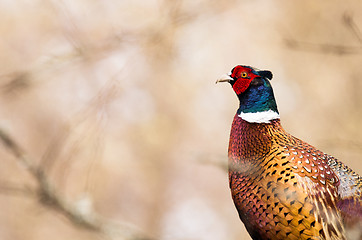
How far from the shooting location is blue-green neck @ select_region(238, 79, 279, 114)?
3.20m

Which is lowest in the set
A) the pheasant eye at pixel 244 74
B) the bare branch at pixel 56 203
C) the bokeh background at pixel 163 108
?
the bare branch at pixel 56 203

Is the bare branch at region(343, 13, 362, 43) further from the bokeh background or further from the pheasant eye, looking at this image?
the bokeh background

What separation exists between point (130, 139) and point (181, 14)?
309 inches

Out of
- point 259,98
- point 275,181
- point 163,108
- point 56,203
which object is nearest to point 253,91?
point 259,98

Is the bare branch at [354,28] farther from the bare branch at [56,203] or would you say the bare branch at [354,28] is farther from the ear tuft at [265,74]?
the bare branch at [56,203]

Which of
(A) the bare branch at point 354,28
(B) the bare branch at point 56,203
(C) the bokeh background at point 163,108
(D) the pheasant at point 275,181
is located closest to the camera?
(B) the bare branch at point 56,203

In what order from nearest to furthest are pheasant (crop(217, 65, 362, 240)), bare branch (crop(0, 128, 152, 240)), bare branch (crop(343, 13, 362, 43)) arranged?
bare branch (crop(0, 128, 152, 240)) → bare branch (crop(343, 13, 362, 43)) → pheasant (crop(217, 65, 362, 240))

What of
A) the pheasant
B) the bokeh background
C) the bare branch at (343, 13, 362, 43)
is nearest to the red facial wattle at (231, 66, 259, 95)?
the pheasant

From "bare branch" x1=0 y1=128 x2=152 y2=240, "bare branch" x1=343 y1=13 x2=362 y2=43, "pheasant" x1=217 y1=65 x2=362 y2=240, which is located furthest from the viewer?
"pheasant" x1=217 y1=65 x2=362 y2=240

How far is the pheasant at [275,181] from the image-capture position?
3172 millimetres

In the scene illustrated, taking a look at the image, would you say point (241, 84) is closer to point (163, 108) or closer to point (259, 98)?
point (259, 98)

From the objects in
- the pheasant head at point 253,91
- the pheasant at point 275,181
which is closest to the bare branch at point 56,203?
the pheasant at point 275,181

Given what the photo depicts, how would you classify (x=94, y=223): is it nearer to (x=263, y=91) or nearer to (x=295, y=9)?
(x=263, y=91)

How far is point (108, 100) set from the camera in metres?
3.15
